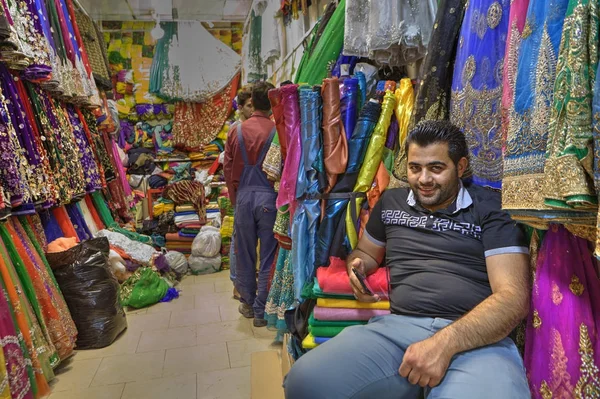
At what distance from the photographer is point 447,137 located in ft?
4.38

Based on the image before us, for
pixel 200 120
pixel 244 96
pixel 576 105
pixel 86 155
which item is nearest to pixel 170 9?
pixel 200 120

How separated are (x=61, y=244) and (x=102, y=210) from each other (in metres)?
1.29

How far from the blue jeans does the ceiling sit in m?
5.96

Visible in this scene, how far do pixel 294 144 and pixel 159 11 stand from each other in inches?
223

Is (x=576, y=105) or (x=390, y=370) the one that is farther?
(x=390, y=370)

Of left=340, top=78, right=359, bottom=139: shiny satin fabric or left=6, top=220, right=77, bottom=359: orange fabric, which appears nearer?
left=340, top=78, right=359, bottom=139: shiny satin fabric

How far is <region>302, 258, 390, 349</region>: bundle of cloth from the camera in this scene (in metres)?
1.48

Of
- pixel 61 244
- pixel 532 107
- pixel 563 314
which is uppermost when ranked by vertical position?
pixel 532 107

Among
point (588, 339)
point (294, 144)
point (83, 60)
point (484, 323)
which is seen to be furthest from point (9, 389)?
point (83, 60)

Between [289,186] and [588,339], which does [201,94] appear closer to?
[289,186]

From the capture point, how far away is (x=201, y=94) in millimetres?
6766

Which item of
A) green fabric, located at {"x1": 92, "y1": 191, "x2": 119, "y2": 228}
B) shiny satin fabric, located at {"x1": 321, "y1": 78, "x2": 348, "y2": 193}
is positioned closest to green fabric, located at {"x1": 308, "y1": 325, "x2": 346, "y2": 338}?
shiny satin fabric, located at {"x1": 321, "y1": 78, "x2": 348, "y2": 193}

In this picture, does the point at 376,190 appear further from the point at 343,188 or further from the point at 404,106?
the point at 404,106

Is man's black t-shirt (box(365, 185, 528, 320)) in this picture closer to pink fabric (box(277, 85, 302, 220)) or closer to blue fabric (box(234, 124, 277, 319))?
pink fabric (box(277, 85, 302, 220))
